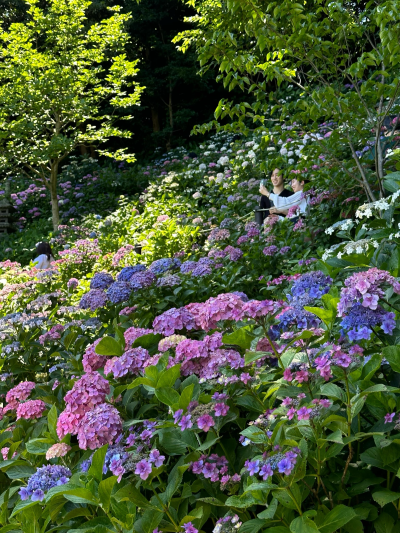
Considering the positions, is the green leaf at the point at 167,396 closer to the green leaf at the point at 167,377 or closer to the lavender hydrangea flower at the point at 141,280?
the green leaf at the point at 167,377

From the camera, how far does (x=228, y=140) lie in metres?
→ 12.4

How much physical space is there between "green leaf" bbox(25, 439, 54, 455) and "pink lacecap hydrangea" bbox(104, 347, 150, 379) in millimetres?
298

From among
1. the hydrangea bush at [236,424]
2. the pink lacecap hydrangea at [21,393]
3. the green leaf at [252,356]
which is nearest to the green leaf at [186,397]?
the hydrangea bush at [236,424]

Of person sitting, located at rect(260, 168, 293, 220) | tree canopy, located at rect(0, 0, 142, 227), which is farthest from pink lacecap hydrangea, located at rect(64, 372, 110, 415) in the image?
tree canopy, located at rect(0, 0, 142, 227)

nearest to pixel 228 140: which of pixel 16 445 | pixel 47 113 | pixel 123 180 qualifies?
pixel 123 180

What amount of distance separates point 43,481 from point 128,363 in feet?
1.49

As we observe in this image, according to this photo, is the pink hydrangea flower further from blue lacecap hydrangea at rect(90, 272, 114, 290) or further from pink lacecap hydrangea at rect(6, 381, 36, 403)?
blue lacecap hydrangea at rect(90, 272, 114, 290)

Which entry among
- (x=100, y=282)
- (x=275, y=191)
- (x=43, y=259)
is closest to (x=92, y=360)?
(x=100, y=282)

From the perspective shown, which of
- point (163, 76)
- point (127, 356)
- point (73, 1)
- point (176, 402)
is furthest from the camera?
point (163, 76)

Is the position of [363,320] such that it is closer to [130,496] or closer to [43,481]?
[130,496]

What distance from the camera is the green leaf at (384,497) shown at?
4.14ft

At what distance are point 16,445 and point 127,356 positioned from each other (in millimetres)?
600

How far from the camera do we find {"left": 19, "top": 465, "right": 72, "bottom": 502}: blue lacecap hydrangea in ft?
4.85

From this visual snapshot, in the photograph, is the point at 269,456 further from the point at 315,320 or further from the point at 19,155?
the point at 19,155
